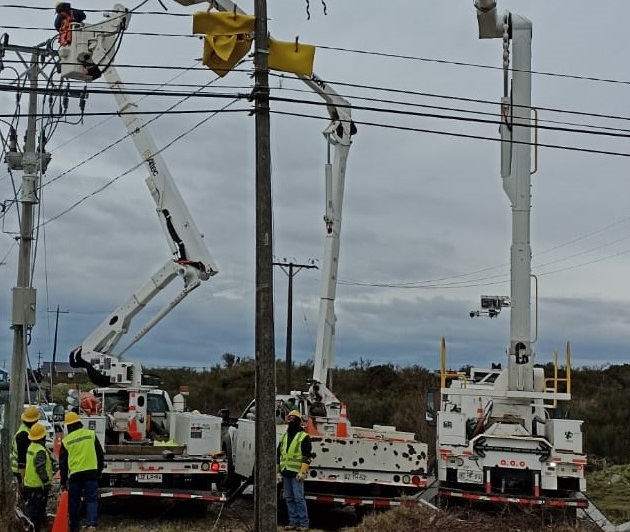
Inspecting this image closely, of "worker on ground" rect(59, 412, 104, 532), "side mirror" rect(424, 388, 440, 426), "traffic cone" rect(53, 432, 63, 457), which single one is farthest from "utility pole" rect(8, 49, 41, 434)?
"side mirror" rect(424, 388, 440, 426)

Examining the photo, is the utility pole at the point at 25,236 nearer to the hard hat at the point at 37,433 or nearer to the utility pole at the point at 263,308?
the hard hat at the point at 37,433

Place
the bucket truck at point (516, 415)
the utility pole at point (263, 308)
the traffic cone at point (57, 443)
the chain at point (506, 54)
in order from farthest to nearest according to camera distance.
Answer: the chain at point (506, 54) → the traffic cone at point (57, 443) → the bucket truck at point (516, 415) → the utility pole at point (263, 308)

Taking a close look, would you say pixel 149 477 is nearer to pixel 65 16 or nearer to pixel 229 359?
pixel 65 16

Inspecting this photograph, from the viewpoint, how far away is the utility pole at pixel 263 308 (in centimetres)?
1141

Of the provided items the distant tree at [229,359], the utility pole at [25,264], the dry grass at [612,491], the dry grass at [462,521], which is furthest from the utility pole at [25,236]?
the distant tree at [229,359]

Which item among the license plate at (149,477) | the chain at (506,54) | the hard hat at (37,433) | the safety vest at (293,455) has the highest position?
the chain at (506,54)

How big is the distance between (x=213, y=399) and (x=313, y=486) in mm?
32776

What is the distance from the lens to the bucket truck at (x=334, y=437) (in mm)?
16219

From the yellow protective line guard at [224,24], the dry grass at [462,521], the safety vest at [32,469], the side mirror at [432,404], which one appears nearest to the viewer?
the yellow protective line guard at [224,24]

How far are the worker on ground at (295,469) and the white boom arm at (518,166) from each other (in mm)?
3693

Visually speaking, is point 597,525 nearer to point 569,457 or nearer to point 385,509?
point 569,457

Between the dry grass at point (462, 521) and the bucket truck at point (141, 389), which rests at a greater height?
the bucket truck at point (141, 389)

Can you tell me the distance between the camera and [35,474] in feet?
45.1

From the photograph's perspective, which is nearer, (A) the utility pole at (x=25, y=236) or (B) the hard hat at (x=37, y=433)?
(B) the hard hat at (x=37, y=433)
